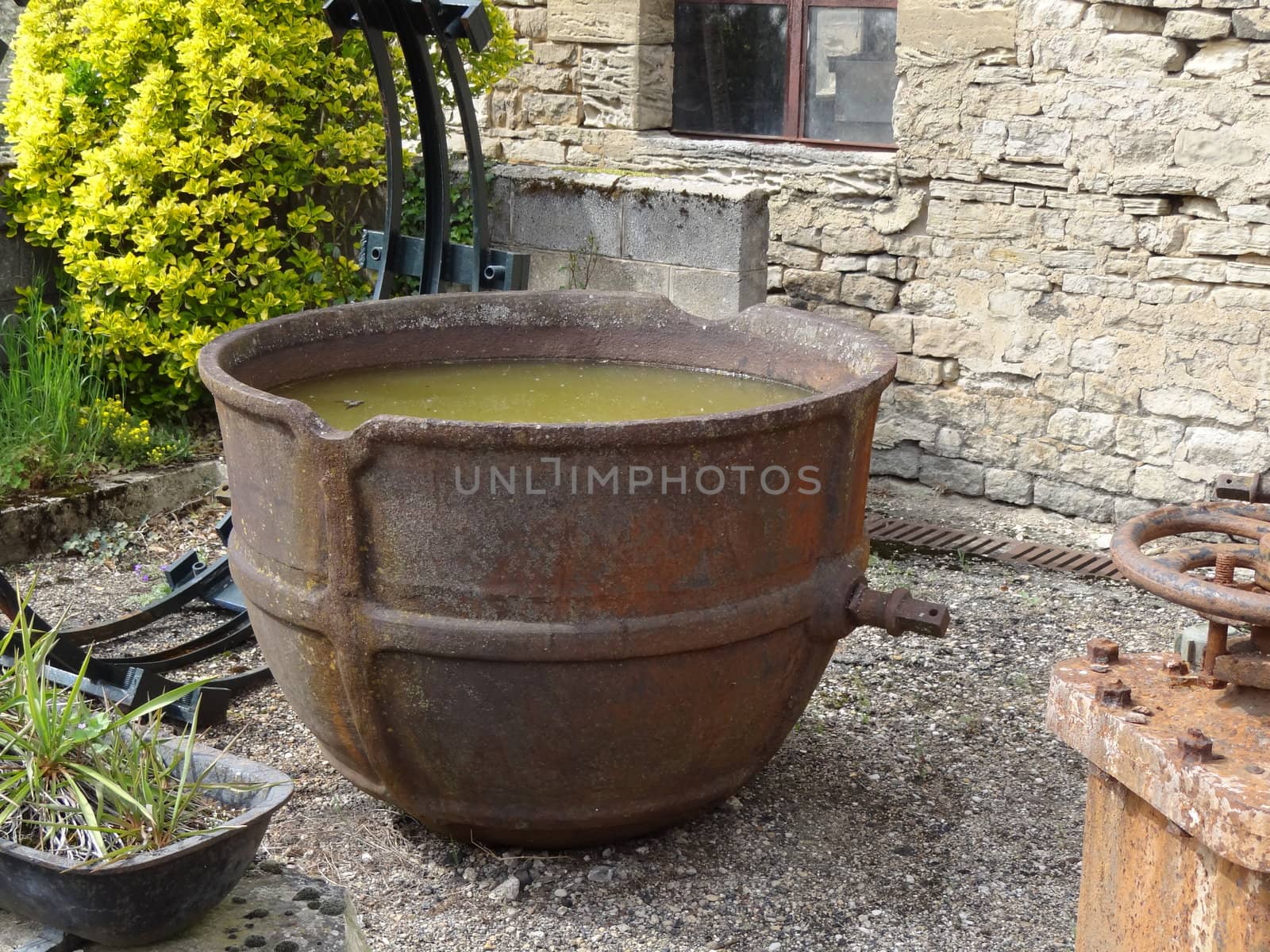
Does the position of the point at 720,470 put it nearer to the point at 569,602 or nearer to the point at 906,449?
the point at 569,602

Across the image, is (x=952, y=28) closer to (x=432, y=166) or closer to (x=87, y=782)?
(x=432, y=166)

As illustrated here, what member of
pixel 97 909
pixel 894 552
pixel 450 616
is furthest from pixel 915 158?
pixel 97 909

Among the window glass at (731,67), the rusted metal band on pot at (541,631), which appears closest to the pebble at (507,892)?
the rusted metal band on pot at (541,631)

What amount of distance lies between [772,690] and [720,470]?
50 cm

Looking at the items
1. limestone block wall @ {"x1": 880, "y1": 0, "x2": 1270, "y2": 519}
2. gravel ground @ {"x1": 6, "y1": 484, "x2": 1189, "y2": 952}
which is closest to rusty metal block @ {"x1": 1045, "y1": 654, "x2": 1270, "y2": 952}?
gravel ground @ {"x1": 6, "y1": 484, "x2": 1189, "y2": 952}

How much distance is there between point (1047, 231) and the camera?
4848 millimetres

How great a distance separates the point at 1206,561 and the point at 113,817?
159 centimetres

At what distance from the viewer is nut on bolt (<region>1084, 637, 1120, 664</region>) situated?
1.89m

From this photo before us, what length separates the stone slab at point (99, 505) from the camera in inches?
179

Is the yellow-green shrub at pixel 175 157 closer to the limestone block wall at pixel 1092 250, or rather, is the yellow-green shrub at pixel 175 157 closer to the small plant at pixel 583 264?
the small plant at pixel 583 264

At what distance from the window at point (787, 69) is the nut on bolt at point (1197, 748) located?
4.01 metres

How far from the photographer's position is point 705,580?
249 centimetres

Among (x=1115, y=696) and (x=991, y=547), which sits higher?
(x=1115, y=696)

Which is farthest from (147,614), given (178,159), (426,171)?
(178,159)
